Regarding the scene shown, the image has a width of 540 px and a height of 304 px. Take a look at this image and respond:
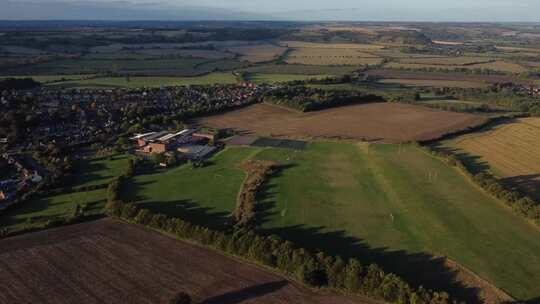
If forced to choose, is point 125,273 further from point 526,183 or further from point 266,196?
point 526,183

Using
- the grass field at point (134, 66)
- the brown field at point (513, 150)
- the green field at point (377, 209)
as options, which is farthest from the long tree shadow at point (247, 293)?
the grass field at point (134, 66)

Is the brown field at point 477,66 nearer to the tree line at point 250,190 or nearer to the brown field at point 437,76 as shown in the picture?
the brown field at point 437,76

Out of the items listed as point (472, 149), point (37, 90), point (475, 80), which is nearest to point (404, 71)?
point (475, 80)

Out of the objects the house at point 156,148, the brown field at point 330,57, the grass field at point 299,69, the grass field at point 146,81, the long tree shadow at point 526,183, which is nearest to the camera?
the long tree shadow at point 526,183

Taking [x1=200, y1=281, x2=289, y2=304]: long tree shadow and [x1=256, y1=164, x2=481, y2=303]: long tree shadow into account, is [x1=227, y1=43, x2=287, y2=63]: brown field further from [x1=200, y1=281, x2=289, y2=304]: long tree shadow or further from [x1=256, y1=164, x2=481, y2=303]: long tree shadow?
[x1=200, y1=281, x2=289, y2=304]: long tree shadow

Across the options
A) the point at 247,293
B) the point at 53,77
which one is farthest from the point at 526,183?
the point at 53,77

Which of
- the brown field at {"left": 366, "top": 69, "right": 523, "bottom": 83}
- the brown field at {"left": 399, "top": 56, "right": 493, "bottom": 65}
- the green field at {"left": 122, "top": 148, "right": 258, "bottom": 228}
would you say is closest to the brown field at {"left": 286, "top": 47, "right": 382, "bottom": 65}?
the brown field at {"left": 399, "top": 56, "right": 493, "bottom": 65}

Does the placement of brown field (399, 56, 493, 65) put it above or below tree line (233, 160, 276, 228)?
above
